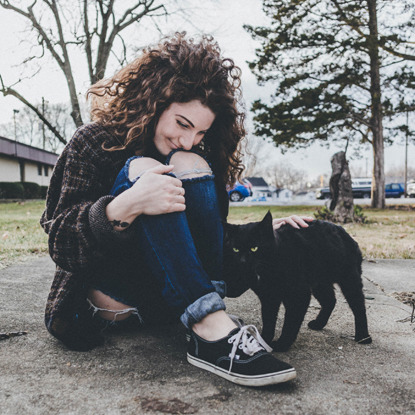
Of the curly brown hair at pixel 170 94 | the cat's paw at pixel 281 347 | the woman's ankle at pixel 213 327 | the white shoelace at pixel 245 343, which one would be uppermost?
the curly brown hair at pixel 170 94

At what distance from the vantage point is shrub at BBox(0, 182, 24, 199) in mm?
18656

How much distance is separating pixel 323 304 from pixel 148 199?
97 centimetres

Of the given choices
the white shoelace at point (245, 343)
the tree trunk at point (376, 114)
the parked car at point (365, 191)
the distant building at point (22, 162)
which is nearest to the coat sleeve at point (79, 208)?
the white shoelace at point (245, 343)

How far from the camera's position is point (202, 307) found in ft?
4.05

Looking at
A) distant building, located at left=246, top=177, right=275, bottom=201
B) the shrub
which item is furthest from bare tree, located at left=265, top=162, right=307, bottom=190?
the shrub

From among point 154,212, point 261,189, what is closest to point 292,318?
point 154,212

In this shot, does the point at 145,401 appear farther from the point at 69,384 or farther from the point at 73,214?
the point at 73,214

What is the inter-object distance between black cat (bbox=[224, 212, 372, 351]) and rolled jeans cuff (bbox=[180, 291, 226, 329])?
34 cm

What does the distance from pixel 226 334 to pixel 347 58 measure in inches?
593

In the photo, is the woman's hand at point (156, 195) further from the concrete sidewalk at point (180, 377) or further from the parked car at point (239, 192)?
the parked car at point (239, 192)

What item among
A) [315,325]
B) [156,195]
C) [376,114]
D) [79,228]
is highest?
[376,114]

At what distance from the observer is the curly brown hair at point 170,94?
1507mm

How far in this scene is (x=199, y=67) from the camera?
5.10 feet

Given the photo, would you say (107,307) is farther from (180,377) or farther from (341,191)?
(341,191)
